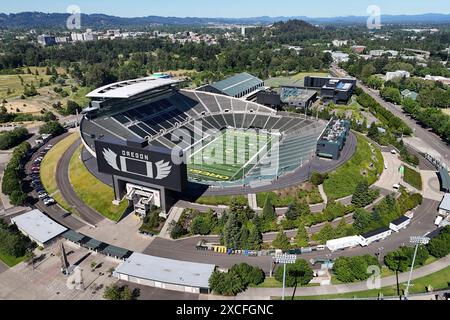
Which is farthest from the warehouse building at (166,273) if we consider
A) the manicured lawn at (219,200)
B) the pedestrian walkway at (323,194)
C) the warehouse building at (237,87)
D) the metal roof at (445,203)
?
the warehouse building at (237,87)

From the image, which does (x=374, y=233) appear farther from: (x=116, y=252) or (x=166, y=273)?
(x=116, y=252)

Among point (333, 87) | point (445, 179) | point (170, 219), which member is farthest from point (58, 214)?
point (333, 87)

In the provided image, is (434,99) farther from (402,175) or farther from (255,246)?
(255,246)

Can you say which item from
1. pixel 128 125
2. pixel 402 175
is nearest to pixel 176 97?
pixel 128 125

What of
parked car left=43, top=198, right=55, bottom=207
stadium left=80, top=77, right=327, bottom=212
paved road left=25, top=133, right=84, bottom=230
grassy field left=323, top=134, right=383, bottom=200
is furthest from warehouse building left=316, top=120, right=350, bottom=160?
parked car left=43, top=198, right=55, bottom=207

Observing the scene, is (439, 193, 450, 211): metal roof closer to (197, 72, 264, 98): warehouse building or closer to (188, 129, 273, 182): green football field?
(188, 129, 273, 182): green football field

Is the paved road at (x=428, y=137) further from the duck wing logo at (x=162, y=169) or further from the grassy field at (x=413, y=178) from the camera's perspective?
the duck wing logo at (x=162, y=169)
